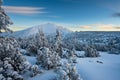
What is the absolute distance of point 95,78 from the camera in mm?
36000

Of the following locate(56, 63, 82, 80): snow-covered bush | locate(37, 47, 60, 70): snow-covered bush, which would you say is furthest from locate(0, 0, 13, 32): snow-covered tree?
locate(37, 47, 60, 70): snow-covered bush

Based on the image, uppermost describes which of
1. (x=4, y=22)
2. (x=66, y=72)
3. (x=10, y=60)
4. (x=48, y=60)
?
(x=4, y=22)

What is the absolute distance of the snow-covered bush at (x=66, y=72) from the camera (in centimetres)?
2573

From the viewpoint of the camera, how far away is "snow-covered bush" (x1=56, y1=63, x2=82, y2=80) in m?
25.7

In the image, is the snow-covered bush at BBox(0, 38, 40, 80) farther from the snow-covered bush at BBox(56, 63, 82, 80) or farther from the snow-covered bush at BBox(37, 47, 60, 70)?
the snow-covered bush at BBox(37, 47, 60, 70)

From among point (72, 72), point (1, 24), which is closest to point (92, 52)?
point (72, 72)

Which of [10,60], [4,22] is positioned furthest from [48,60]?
[4,22]

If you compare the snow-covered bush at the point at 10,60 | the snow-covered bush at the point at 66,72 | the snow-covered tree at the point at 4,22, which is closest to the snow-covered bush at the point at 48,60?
the snow-covered bush at the point at 10,60

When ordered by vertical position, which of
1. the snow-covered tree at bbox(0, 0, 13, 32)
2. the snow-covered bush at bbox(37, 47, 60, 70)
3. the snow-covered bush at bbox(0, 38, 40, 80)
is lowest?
the snow-covered bush at bbox(37, 47, 60, 70)

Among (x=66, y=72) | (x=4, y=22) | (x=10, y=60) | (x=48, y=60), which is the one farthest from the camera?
(x=48, y=60)

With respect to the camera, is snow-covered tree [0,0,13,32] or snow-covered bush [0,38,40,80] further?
snow-covered bush [0,38,40,80]

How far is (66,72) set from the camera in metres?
26.6

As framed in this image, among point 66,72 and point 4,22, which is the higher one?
point 4,22

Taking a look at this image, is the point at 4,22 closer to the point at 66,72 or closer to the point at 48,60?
the point at 66,72
